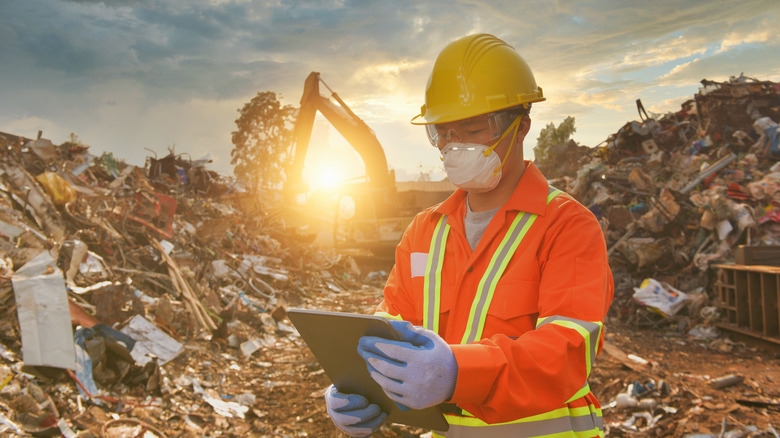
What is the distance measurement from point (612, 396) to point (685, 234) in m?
5.65

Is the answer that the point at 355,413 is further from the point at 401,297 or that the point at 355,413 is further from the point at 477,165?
the point at 477,165

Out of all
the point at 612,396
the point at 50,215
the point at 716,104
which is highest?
the point at 716,104

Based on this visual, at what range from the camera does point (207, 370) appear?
18.6 ft

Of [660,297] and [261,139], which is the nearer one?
[660,297]

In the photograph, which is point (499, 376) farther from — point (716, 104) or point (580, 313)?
point (716, 104)

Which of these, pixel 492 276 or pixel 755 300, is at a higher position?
pixel 492 276

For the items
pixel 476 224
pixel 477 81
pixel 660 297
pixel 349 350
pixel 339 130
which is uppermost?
pixel 339 130

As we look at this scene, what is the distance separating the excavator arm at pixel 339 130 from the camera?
1313 cm

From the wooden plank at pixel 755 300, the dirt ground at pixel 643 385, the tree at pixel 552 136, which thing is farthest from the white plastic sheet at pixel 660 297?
the tree at pixel 552 136

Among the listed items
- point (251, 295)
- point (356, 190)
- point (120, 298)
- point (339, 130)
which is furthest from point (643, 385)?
point (339, 130)

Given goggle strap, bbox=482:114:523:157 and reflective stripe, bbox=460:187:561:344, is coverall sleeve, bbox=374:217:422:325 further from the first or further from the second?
goggle strap, bbox=482:114:523:157

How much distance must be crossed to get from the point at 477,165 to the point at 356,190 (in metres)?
12.3

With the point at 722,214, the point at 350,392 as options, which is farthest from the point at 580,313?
the point at 722,214

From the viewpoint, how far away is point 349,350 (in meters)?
1.31
